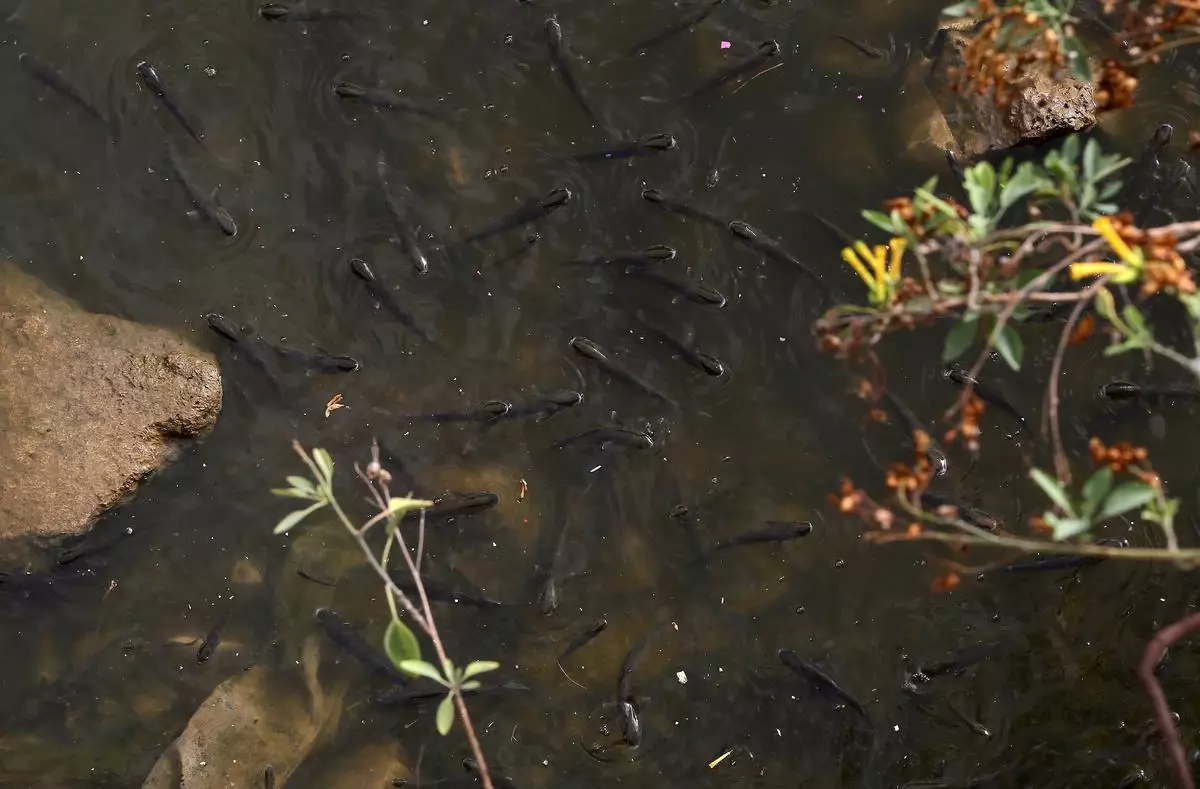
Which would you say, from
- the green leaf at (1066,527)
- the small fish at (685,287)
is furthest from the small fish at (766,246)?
the green leaf at (1066,527)

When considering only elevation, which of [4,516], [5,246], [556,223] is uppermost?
[5,246]

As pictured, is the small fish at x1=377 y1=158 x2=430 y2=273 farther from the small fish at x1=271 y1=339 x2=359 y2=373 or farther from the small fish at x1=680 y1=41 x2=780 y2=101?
the small fish at x1=680 y1=41 x2=780 y2=101

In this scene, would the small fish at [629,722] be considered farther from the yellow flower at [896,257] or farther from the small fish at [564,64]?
the yellow flower at [896,257]

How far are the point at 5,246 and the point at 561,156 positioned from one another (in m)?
2.90

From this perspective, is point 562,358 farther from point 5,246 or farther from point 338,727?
A: point 5,246

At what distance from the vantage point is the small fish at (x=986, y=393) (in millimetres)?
4770

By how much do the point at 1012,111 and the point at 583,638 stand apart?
3329mm

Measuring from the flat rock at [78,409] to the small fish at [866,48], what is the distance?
140 inches

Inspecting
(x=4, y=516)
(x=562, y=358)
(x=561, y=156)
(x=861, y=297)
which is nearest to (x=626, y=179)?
(x=561, y=156)

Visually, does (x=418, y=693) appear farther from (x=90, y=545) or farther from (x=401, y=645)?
(x=401, y=645)

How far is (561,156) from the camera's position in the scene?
4.97 metres

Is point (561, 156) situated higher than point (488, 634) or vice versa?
point (561, 156)

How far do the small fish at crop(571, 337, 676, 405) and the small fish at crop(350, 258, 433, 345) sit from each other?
0.77 meters

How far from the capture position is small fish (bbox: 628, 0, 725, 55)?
497 centimetres
